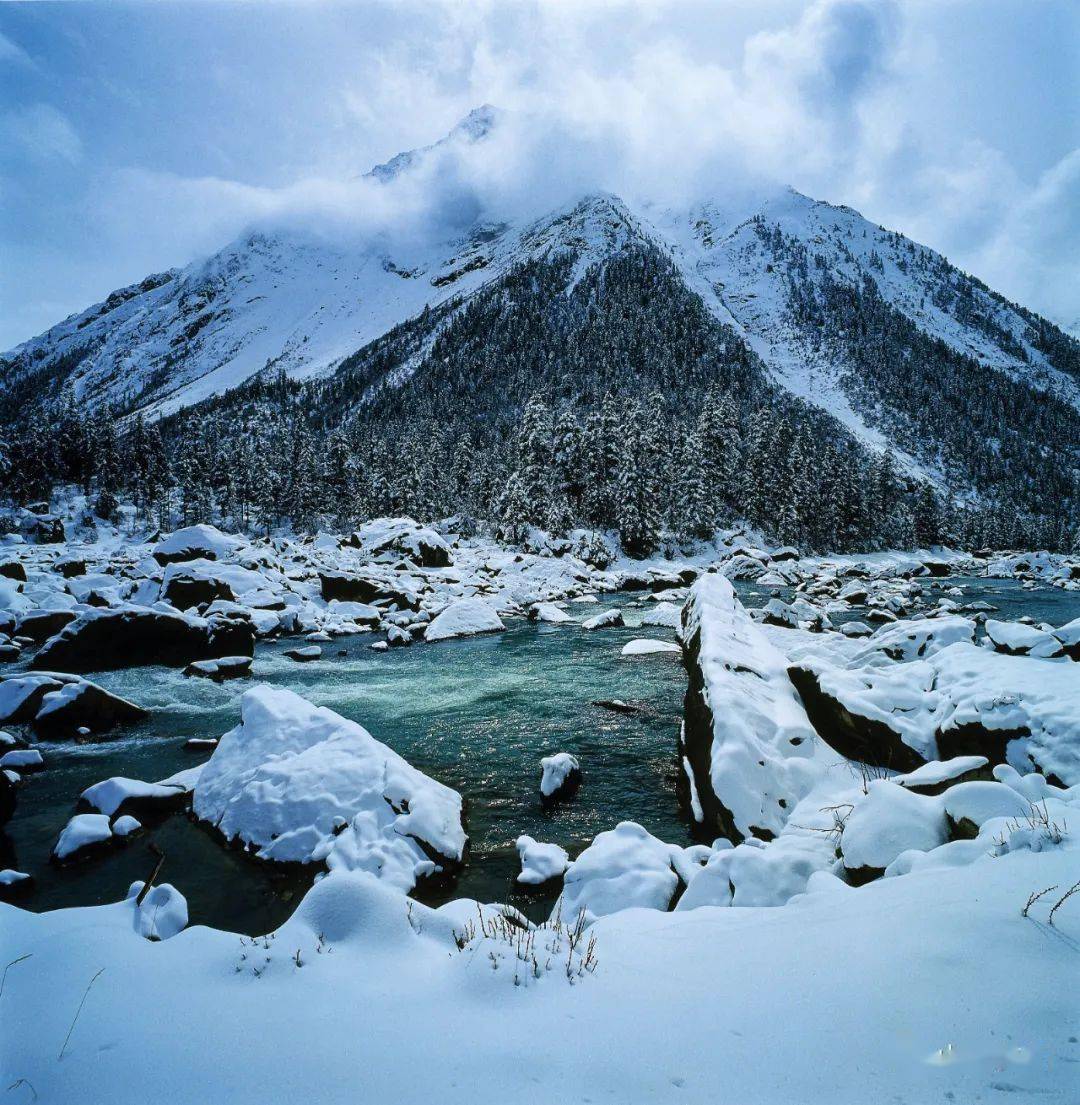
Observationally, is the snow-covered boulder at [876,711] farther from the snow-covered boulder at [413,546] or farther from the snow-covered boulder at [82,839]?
the snow-covered boulder at [413,546]

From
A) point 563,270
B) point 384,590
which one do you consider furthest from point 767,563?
point 563,270

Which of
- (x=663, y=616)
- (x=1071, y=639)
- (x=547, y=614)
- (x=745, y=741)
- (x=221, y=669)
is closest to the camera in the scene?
(x=745, y=741)

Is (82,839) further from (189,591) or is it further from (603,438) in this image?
(603,438)

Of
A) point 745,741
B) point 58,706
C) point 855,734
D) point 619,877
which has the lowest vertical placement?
point 619,877

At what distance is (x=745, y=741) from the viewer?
746 cm

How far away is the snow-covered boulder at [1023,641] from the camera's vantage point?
8810 millimetres

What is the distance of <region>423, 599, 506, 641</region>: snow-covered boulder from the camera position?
67.7ft

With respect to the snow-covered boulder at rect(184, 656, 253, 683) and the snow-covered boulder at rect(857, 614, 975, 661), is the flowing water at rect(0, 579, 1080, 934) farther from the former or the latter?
the snow-covered boulder at rect(857, 614, 975, 661)

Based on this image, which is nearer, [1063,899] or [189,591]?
[1063,899]

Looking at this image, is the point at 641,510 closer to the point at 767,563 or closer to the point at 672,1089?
the point at 767,563

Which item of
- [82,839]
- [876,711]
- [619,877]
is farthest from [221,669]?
[876,711]

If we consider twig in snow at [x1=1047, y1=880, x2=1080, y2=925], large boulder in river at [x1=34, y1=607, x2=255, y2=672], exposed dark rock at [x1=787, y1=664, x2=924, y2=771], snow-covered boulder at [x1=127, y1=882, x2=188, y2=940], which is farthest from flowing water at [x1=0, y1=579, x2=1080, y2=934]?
twig in snow at [x1=1047, y1=880, x2=1080, y2=925]

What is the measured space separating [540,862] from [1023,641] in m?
9.03

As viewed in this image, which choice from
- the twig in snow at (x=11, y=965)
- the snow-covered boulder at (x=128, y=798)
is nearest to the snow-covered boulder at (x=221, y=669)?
the snow-covered boulder at (x=128, y=798)
